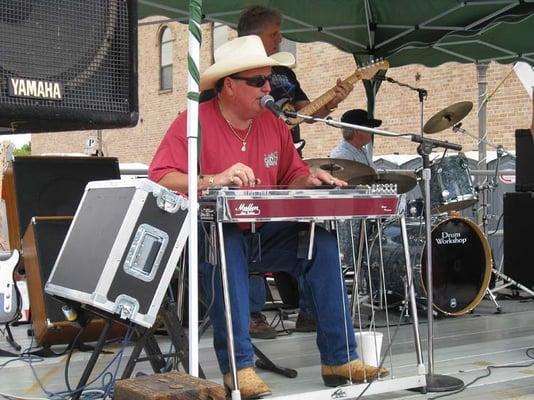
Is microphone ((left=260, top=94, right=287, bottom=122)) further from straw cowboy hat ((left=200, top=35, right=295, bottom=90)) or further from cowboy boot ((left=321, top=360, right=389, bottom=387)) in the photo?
cowboy boot ((left=321, top=360, right=389, bottom=387))

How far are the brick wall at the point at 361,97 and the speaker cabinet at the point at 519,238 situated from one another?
5296 millimetres

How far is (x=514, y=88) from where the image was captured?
12.4m

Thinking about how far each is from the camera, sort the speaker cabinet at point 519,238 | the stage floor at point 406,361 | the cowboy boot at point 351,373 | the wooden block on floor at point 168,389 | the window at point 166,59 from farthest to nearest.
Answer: the window at point 166,59 → the speaker cabinet at point 519,238 → the stage floor at point 406,361 → the cowboy boot at point 351,373 → the wooden block on floor at point 168,389

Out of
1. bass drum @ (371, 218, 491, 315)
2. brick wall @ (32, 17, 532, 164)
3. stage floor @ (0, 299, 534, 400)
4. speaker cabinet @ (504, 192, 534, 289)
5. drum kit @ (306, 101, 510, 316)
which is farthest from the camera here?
brick wall @ (32, 17, 532, 164)

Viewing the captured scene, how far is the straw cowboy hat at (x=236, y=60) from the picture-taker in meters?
3.24

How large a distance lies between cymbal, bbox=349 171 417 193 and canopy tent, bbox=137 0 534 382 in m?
1.67

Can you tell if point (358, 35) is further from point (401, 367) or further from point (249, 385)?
point (249, 385)

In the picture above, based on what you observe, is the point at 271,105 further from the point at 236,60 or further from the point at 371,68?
the point at 371,68

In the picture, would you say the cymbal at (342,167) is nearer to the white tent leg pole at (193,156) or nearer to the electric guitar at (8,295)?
the electric guitar at (8,295)

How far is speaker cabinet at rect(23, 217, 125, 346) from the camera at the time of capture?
4117mm

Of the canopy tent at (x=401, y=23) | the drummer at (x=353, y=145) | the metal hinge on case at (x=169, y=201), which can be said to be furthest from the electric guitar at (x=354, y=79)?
the metal hinge on case at (x=169, y=201)

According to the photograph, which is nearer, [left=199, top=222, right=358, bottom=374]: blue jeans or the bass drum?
[left=199, top=222, right=358, bottom=374]: blue jeans

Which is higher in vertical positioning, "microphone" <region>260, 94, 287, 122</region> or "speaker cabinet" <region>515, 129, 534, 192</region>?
"microphone" <region>260, 94, 287, 122</region>

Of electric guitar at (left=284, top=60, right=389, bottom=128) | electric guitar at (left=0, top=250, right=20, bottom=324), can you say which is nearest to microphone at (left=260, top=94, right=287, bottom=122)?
electric guitar at (left=284, top=60, right=389, bottom=128)
